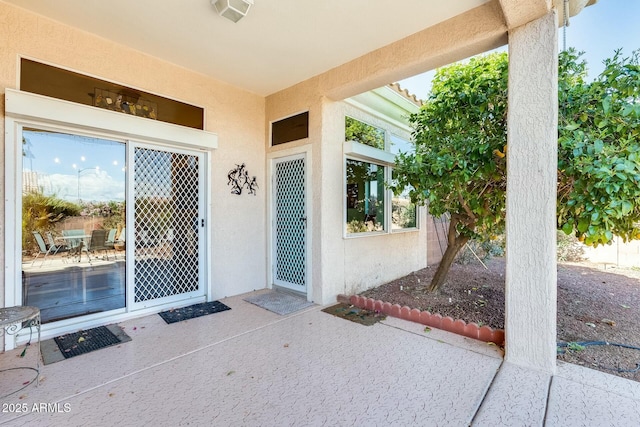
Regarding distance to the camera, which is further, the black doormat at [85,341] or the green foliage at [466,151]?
the green foliage at [466,151]

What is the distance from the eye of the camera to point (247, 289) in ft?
17.5

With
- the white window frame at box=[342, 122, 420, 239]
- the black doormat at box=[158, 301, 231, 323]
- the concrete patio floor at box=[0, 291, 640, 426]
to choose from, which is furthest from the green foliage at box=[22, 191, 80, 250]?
the white window frame at box=[342, 122, 420, 239]

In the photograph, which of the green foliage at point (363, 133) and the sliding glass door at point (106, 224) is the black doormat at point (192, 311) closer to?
the sliding glass door at point (106, 224)

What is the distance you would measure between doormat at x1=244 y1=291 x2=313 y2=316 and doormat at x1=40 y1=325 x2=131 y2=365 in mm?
1844

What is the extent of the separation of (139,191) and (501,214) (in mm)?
5076

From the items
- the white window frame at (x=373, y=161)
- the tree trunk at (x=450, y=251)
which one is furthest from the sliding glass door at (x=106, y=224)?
the tree trunk at (x=450, y=251)

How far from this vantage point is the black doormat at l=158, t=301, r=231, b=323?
13.4ft

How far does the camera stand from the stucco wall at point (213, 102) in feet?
10.6

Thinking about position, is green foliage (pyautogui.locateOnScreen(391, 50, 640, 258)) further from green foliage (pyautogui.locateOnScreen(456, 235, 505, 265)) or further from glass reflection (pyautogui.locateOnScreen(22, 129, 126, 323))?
glass reflection (pyautogui.locateOnScreen(22, 129, 126, 323))

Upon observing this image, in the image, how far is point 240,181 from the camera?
17.2 ft

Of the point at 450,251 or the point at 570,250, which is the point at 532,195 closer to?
the point at 450,251

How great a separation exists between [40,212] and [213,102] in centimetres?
279

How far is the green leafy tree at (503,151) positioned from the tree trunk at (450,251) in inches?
0.7

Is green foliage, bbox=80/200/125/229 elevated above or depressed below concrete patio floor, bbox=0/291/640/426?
above
